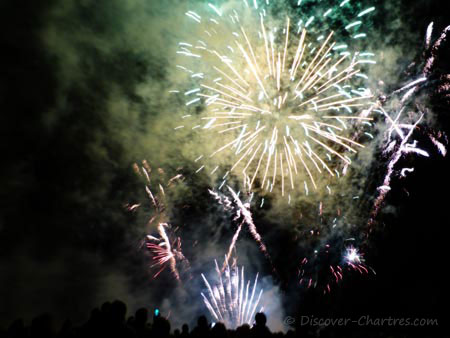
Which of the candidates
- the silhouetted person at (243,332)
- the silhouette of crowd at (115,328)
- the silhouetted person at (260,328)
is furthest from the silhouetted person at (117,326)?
the silhouetted person at (260,328)

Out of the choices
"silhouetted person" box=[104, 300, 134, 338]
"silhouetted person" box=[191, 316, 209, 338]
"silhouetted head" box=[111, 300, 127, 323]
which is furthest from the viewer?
"silhouetted person" box=[191, 316, 209, 338]

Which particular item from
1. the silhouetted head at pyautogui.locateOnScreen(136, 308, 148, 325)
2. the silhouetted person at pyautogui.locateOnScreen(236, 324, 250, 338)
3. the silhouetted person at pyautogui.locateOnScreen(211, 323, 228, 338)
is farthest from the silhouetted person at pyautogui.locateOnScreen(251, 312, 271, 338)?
the silhouetted head at pyautogui.locateOnScreen(136, 308, 148, 325)

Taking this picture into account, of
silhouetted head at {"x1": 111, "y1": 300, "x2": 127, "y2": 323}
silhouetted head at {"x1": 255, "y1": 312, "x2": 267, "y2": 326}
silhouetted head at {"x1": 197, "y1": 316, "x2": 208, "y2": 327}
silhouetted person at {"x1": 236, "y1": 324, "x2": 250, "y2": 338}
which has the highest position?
silhouetted head at {"x1": 111, "y1": 300, "x2": 127, "y2": 323}

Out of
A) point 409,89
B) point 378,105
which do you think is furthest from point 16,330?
point 409,89

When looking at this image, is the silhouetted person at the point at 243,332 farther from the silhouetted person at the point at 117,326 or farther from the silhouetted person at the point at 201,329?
the silhouetted person at the point at 117,326

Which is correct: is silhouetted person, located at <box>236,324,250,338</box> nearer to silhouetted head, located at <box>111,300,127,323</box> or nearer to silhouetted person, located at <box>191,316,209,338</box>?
silhouetted person, located at <box>191,316,209,338</box>

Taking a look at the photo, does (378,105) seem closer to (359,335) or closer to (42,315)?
(359,335)

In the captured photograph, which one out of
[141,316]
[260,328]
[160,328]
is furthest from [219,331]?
[141,316]

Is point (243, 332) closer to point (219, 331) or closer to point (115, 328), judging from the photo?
point (219, 331)
